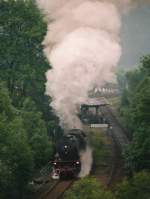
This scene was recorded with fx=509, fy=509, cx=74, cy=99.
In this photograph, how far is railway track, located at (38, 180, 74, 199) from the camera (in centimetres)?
4525

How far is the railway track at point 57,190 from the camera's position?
148 feet

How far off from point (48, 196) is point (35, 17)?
2854 centimetres

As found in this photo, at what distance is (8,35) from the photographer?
6506 cm

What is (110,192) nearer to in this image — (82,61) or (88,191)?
(88,191)

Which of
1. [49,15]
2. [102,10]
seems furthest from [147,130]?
[49,15]

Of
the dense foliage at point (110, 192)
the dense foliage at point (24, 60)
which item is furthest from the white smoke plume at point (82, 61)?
the dense foliage at point (110, 192)

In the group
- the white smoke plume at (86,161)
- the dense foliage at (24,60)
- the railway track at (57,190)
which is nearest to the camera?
the railway track at (57,190)

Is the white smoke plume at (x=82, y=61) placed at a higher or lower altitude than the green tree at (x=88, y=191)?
higher

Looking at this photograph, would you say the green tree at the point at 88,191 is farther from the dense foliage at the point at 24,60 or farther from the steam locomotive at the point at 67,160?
the dense foliage at the point at 24,60

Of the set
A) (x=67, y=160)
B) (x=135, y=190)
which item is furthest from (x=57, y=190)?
(x=135, y=190)

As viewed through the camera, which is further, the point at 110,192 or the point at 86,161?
the point at 86,161

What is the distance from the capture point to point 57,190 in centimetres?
4719

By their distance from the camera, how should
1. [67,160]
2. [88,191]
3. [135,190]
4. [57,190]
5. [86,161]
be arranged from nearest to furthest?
1. [88,191]
2. [135,190]
3. [57,190]
4. [67,160]
5. [86,161]

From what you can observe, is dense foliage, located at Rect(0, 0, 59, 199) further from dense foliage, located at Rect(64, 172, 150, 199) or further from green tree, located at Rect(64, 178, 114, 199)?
green tree, located at Rect(64, 178, 114, 199)
